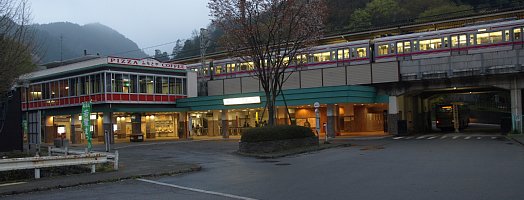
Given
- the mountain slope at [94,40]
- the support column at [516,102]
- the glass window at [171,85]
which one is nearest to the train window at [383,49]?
the support column at [516,102]

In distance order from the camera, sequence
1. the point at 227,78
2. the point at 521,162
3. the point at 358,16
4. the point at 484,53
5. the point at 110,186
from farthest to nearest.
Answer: the point at 358,16
the point at 227,78
the point at 484,53
the point at 521,162
the point at 110,186

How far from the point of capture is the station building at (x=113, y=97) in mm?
43750

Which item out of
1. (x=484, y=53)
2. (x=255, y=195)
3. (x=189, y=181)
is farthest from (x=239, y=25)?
(x=484, y=53)

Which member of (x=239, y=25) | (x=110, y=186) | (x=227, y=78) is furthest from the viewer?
(x=227, y=78)

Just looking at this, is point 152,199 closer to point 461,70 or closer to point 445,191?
point 445,191

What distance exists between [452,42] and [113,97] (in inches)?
1180

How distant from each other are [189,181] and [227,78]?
4017 centimetres

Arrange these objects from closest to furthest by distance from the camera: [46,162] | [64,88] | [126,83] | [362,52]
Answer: [46,162] < [126,83] < [362,52] < [64,88]

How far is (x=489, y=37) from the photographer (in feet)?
132

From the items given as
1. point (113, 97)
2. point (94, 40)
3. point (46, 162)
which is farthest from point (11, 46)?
point (94, 40)

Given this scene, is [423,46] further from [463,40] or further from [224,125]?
[224,125]

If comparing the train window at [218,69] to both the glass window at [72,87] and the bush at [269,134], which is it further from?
the bush at [269,134]

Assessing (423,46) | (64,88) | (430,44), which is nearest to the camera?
(430,44)

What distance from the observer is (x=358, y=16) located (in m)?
78.8
